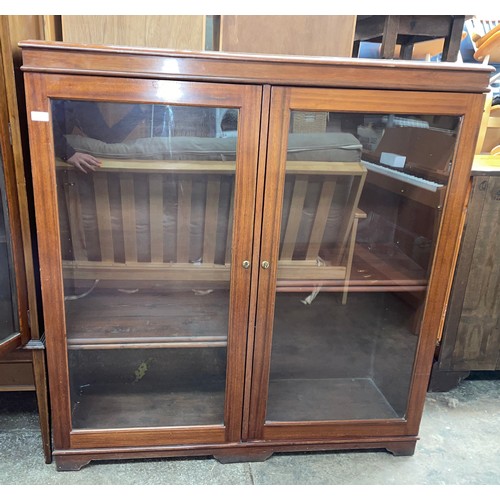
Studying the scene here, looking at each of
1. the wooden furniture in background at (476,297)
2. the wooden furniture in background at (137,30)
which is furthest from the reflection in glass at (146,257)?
the wooden furniture in background at (476,297)

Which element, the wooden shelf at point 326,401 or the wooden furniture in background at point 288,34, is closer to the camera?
the wooden furniture in background at point 288,34

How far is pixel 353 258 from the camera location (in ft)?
4.72

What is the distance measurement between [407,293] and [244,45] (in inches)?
36.0

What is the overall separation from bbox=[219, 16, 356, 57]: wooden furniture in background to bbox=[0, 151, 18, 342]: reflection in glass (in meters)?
0.77

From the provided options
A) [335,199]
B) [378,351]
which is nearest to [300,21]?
[335,199]

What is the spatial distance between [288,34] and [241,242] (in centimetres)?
65

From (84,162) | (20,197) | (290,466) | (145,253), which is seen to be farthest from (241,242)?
(290,466)

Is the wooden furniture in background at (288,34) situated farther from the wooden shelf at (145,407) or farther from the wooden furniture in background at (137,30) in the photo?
the wooden shelf at (145,407)

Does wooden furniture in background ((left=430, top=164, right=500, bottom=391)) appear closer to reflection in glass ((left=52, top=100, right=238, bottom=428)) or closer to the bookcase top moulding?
the bookcase top moulding

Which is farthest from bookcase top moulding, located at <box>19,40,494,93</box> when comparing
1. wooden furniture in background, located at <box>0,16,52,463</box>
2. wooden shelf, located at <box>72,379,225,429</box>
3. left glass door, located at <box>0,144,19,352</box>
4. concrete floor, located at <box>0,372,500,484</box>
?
concrete floor, located at <box>0,372,500,484</box>

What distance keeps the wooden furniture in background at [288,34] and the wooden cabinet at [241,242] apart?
29 cm

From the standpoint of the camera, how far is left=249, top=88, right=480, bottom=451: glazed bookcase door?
46.6 inches

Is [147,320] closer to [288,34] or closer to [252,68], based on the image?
[252,68]

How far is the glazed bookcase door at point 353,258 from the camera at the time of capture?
46.6 inches
